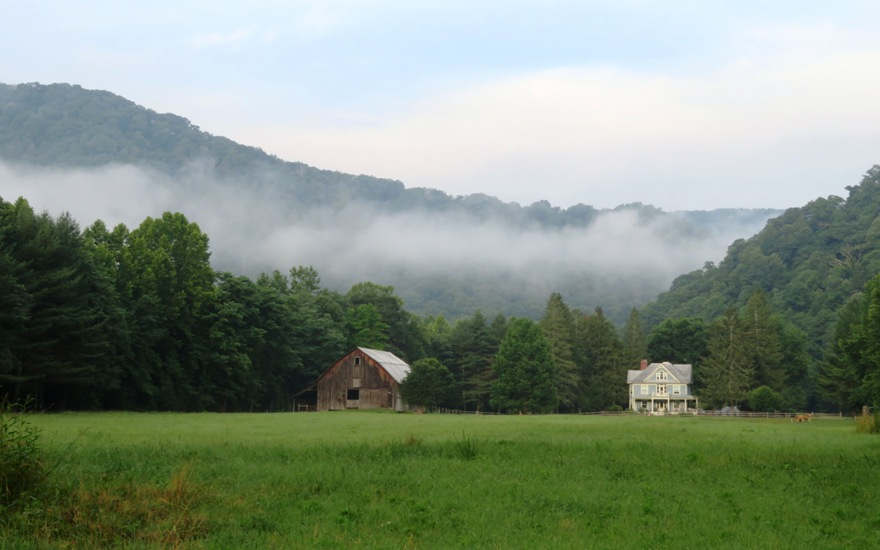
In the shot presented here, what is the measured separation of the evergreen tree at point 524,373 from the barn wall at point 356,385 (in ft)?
45.6

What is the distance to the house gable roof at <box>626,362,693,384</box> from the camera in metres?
124

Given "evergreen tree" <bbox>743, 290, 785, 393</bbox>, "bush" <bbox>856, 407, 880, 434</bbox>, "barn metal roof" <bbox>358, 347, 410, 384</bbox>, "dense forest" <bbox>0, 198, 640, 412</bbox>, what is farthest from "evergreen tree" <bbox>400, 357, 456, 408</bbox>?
"bush" <bbox>856, 407, 880, 434</bbox>

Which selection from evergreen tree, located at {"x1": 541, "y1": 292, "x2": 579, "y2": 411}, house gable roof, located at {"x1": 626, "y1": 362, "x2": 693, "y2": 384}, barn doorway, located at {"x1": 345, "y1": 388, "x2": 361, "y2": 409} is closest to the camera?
barn doorway, located at {"x1": 345, "y1": 388, "x2": 361, "y2": 409}

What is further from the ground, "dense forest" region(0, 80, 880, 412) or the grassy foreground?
"dense forest" region(0, 80, 880, 412)

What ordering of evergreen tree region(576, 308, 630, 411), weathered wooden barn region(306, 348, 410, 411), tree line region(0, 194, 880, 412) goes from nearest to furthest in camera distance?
tree line region(0, 194, 880, 412) < weathered wooden barn region(306, 348, 410, 411) < evergreen tree region(576, 308, 630, 411)

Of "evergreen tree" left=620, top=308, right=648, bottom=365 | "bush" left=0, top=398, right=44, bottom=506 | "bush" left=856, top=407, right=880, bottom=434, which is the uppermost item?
"evergreen tree" left=620, top=308, right=648, bottom=365

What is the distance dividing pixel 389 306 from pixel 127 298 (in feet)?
217

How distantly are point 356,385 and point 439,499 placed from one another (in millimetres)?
84291

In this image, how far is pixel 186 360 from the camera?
8050 centimetres

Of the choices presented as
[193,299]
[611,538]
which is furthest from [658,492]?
[193,299]

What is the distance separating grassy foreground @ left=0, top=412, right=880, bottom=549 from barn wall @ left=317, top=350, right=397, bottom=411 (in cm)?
7405

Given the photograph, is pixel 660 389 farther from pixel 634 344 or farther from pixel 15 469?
pixel 15 469

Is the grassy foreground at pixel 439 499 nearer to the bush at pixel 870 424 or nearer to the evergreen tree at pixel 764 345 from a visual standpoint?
the bush at pixel 870 424

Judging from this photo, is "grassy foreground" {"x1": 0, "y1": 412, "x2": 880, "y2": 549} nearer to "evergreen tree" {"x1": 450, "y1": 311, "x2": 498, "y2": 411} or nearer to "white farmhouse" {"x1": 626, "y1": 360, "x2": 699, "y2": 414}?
"evergreen tree" {"x1": 450, "y1": 311, "x2": 498, "y2": 411}
